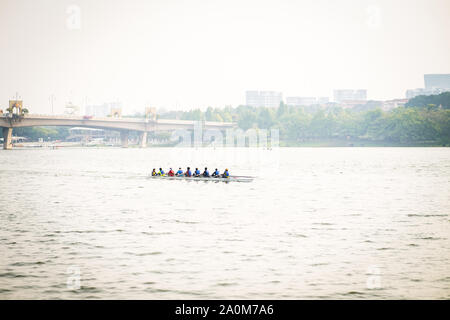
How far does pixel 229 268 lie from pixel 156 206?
18059mm

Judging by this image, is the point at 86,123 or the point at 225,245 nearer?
the point at 225,245

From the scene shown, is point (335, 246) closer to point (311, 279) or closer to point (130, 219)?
point (311, 279)

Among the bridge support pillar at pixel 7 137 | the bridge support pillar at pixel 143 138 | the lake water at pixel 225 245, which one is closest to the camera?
the lake water at pixel 225 245

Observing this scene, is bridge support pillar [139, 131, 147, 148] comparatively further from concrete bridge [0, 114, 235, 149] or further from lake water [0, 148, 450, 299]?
lake water [0, 148, 450, 299]

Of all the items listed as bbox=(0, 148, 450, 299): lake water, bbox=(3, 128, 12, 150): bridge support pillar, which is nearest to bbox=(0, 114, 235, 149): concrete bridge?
bbox=(3, 128, 12, 150): bridge support pillar

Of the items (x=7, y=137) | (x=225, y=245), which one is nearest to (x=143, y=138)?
(x=7, y=137)

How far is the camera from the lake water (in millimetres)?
16391

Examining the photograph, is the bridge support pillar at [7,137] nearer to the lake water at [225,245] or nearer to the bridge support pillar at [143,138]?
the bridge support pillar at [143,138]

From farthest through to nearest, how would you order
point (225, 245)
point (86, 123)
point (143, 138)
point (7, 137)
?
point (143, 138) < point (7, 137) < point (86, 123) < point (225, 245)

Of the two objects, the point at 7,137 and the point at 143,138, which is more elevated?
the point at 7,137

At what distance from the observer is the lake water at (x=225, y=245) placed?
16.4 metres

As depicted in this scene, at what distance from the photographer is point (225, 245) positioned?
22.4 metres

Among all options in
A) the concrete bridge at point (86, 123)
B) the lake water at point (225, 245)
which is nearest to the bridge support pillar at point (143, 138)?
the concrete bridge at point (86, 123)

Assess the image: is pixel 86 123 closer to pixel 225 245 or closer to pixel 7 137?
pixel 7 137
